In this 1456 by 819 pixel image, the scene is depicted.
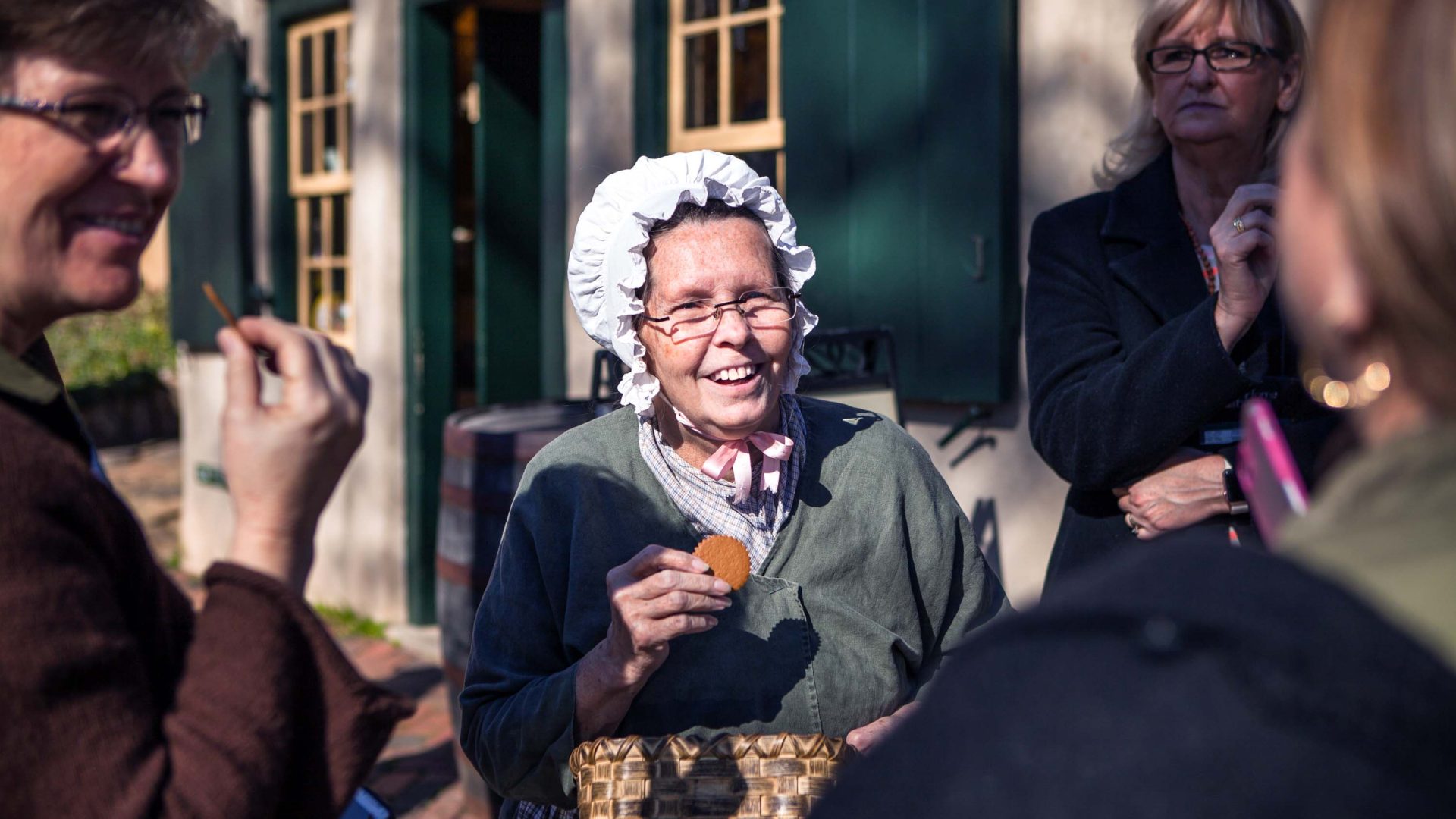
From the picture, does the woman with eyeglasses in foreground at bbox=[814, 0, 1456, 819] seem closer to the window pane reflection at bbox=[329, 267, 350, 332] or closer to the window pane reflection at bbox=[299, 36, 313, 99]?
the window pane reflection at bbox=[329, 267, 350, 332]

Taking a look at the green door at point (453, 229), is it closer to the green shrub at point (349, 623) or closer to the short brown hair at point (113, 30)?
the green shrub at point (349, 623)

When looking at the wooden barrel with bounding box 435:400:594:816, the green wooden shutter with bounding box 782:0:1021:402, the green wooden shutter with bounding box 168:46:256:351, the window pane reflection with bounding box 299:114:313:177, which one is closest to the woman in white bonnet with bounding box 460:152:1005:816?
the wooden barrel with bounding box 435:400:594:816

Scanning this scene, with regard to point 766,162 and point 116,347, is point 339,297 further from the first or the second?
point 116,347

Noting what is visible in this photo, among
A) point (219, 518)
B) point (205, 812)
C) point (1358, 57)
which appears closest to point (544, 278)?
point (219, 518)

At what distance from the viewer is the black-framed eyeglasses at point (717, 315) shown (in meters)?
2.08

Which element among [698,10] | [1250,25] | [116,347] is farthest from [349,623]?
[116,347]

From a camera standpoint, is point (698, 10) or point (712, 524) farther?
point (698, 10)

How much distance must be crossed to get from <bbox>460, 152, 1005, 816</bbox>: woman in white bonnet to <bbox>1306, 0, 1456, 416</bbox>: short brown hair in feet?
4.05

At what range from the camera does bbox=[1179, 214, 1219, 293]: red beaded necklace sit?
218 centimetres

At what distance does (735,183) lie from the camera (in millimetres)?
2096

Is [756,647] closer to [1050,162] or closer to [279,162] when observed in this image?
[1050,162]

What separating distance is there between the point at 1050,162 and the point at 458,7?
3318 mm

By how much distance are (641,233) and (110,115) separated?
960 mm

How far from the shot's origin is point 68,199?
1200 millimetres
